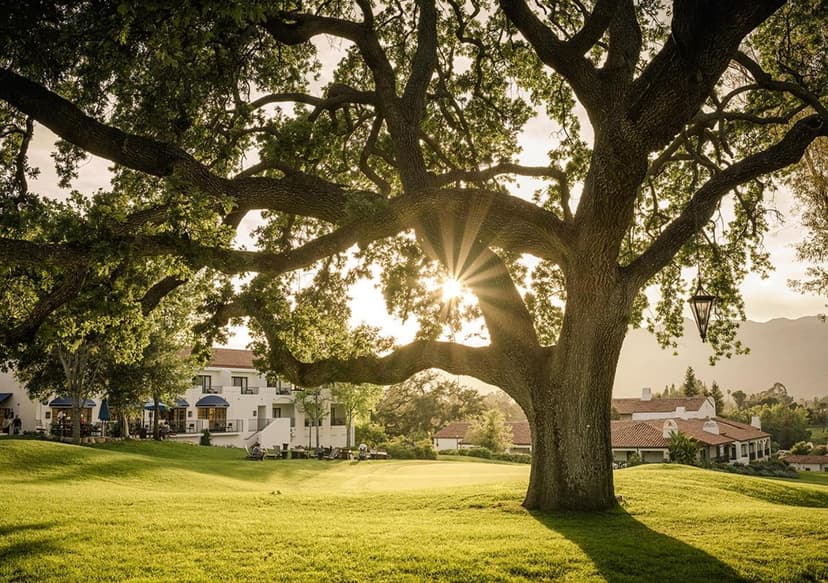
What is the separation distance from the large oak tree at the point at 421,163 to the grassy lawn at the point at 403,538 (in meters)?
2.01

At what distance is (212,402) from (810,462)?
7800 cm

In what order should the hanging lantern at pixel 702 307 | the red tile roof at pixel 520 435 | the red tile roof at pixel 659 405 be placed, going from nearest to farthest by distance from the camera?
the hanging lantern at pixel 702 307
the red tile roof at pixel 520 435
the red tile roof at pixel 659 405

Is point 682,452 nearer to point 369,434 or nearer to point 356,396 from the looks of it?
point 356,396

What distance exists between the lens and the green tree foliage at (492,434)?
6353cm

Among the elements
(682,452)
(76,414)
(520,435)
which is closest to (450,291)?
(76,414)

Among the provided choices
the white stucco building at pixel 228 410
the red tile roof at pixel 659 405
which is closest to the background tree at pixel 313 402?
the white stucco building at pixel 228 410

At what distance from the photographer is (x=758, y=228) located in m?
16.3

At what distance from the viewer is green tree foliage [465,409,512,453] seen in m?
63.5

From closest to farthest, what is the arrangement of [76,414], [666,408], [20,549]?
[20,549] < [76,414] < [666,408]

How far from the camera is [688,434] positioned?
64375mm

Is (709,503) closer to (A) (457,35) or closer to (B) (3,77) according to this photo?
(A) (457,35)

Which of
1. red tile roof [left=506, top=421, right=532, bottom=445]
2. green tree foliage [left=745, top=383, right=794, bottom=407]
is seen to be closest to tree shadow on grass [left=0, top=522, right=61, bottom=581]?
red tile roof [left=506, top=421, right=532, bottom=445]

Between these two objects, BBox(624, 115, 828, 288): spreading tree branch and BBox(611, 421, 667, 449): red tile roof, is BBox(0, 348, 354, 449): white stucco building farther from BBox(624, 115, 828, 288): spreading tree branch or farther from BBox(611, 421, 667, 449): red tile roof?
BBox(624, 115, 828, 288): spreading tree branch

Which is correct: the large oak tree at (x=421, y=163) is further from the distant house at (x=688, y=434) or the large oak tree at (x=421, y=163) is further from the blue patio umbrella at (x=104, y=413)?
the distant house at (x=688, y=434)
